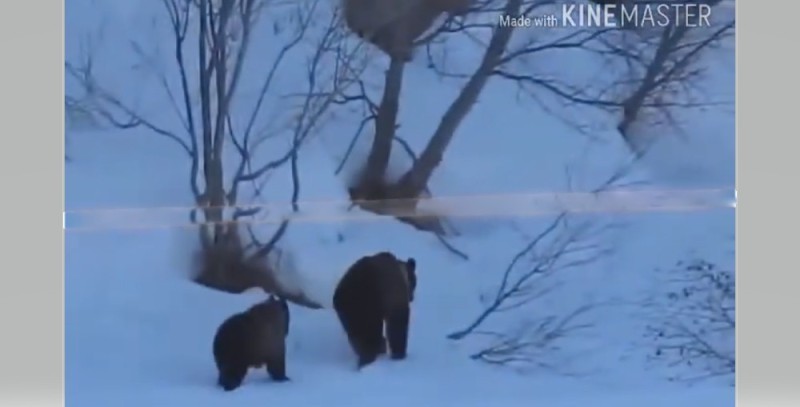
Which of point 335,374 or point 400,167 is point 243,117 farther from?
point 335,374

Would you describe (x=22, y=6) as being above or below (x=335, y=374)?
above

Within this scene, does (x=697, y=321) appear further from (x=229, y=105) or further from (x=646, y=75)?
(x=229, y=105)

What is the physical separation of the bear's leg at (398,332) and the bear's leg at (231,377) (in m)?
0.51

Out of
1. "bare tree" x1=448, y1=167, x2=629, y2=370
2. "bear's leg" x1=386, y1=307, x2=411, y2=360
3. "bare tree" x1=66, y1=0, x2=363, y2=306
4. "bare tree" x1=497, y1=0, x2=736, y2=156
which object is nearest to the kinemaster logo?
"bare tree" x1=497, y1=0, x2=736, y2=156

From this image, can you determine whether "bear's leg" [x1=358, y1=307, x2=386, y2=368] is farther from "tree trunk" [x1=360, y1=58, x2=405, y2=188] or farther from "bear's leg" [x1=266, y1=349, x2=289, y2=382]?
"tree trunk" [x1=360, y1=58, x2=405, y2=188]

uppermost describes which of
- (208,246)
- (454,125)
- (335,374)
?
(454,125)

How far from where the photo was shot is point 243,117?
4.52 meters

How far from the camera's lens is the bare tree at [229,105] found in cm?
449

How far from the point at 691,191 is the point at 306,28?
1474mm

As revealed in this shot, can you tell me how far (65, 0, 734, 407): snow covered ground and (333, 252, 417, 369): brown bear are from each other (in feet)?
0.12

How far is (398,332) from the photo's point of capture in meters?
4.58

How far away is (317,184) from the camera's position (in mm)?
4547

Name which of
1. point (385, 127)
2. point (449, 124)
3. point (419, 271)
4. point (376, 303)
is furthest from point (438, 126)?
point (376, 303)

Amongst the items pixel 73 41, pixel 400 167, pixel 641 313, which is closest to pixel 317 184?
pixel 400 167
